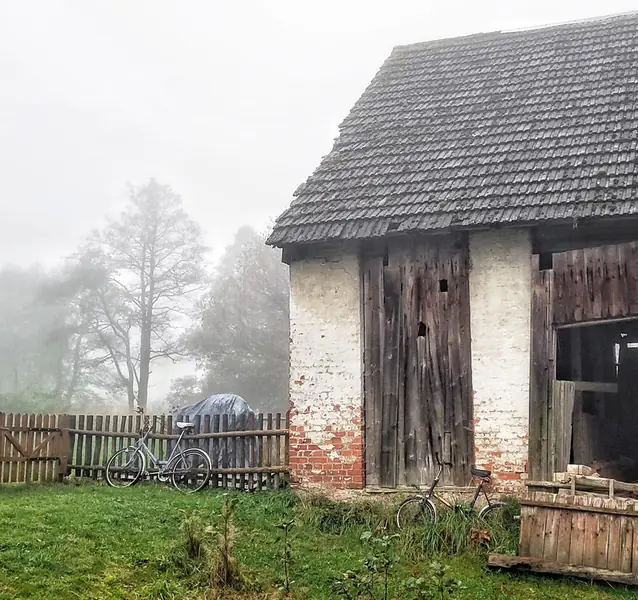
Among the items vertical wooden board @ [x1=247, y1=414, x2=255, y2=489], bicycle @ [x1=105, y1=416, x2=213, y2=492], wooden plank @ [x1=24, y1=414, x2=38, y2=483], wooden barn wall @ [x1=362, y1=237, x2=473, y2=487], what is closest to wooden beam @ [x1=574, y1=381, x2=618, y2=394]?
wooden barn wall @ [x1=362, y1=237, x2=473, y2=487]

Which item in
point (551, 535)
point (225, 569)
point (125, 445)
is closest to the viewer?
point (225, 569)

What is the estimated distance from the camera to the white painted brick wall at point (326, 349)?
1000cm

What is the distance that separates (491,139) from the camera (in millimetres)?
10844

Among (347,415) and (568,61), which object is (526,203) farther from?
(568,61)

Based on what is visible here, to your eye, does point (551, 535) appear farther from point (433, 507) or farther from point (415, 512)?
point (415, 512)

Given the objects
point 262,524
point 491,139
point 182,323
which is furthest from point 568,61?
point 182,323

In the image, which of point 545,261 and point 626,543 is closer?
point 626,543

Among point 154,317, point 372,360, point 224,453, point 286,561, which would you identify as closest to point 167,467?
point 224,453

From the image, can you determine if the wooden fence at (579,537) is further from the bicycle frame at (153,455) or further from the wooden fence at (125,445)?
the bicycle frame at (153,455)

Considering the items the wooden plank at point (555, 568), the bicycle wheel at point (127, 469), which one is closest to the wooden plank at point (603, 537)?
the wooden plank at point (555, 568)

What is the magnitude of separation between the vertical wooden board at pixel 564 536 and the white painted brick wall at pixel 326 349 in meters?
3.31

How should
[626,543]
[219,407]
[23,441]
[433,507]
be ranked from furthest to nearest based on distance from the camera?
[219,407], [23,441], [433,507], [626,543]

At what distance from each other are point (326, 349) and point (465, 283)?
2.18 metres

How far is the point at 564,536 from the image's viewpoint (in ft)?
23.5
